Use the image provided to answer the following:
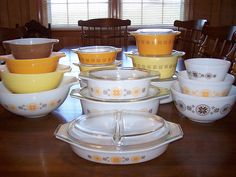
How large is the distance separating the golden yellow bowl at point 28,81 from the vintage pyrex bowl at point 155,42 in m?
0.31

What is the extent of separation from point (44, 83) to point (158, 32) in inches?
16.8

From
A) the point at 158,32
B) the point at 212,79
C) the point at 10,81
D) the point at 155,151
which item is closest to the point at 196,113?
the point at 212,79

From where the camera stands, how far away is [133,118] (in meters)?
0.71

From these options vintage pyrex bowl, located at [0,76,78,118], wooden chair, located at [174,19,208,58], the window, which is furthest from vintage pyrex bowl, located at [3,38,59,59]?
the window

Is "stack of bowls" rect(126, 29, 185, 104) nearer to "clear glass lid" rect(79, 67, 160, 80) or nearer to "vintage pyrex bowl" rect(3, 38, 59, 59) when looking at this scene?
"clear glass lid" rect(79, 67, 160, 80)

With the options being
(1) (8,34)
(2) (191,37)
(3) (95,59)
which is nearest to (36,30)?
(1) (8,34)

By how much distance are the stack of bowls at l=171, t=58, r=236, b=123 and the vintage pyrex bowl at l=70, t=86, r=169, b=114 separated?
73 millimetres

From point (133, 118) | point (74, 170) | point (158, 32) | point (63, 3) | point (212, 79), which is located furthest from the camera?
point (63, 3)

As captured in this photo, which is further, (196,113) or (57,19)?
(57,19)

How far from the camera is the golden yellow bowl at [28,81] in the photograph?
822 millimetres

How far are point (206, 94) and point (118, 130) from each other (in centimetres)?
28

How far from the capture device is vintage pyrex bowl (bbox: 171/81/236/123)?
31.1 inches

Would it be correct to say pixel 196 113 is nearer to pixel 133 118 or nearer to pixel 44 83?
pixel 133 118

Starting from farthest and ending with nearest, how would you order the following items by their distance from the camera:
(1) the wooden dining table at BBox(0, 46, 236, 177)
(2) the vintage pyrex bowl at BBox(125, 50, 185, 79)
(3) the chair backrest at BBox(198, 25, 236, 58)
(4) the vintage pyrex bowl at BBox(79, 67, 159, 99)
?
(3) the chair backrest at BBox(198, 25, 236, 58)
(2) the vintage pyrex bowl at BBox(125, 50, 185, 79)
(4) the vintage pyrex bowl at BBox(79, 67, 159, 99)
(1) the wooden dining table at BBox(0, 46, 236, 177)
